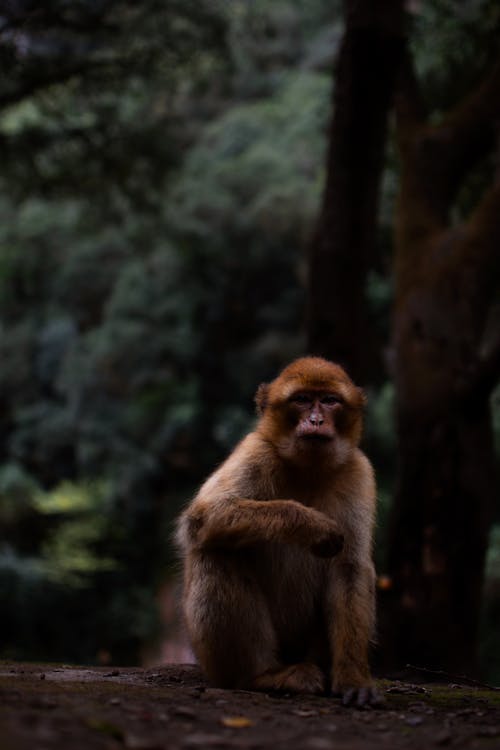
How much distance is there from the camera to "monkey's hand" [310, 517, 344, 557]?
3.24m

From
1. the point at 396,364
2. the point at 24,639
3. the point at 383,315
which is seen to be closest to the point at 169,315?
the point at 383,315

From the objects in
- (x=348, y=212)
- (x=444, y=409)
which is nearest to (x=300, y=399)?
(x=444, y=409)

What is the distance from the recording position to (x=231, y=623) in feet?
11.3

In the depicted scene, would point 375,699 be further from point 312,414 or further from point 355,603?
point 312,414

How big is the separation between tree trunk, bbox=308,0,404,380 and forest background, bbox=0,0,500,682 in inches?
0.8

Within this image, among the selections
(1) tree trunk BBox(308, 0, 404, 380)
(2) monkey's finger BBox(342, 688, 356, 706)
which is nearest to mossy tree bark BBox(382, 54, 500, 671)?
(1) tree trunk BBox(308, 0, 404, 380)

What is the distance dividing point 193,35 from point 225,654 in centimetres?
756

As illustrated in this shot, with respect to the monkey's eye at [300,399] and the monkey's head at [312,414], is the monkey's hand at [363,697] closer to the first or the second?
the monkey's head at [312,414]

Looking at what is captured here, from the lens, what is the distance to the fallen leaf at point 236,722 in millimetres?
2543

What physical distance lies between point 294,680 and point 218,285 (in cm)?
1218

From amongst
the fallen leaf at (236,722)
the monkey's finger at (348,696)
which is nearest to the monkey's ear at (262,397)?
the monkey's finger at (348,696)

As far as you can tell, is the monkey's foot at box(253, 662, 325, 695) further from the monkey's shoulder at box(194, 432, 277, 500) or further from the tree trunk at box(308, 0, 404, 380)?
the tree trunk at box(308, 0, 404, 380)

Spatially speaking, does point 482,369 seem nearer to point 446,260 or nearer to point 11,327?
point 446,260

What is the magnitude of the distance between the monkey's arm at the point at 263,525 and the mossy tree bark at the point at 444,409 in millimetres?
2981
